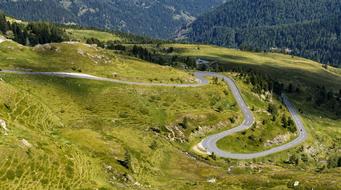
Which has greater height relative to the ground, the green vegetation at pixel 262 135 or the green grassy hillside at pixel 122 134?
the green grassy hillside at pixel 122 134

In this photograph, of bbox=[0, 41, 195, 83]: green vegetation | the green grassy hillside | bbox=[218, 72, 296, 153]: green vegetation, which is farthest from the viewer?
bbox=[0, 41, 195, 83]: green vegetation

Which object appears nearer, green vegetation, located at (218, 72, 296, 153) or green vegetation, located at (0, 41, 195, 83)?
green vegetation, located at (218, 72, 296, 153)

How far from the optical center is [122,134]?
116188 mm

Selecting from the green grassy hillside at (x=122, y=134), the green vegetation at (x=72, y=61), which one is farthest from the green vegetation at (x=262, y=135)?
the green vegetation at (x=72, y=61)

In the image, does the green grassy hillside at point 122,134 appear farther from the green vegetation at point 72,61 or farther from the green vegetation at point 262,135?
the green vegetation at point 262,135

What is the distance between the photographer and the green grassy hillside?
2990 inches

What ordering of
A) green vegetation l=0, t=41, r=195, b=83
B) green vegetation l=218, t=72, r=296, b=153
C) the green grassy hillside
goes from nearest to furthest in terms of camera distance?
the green grassy hillside, green vegetation l=218, t=72, r=296, b=153, green vegetation l=0, t=41, r=195, b=83

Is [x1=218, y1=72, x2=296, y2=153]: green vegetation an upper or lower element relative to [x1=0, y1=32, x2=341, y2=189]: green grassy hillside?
lower

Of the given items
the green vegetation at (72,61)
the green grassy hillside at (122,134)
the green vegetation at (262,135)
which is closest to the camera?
the green grassy hillside at (122,134)

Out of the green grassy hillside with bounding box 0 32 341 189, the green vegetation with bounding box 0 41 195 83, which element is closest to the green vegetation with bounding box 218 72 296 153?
the green grassy hillside with bounding box 0 32 341 189

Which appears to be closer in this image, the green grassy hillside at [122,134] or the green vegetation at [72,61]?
the green grassy hillside at [122,134]

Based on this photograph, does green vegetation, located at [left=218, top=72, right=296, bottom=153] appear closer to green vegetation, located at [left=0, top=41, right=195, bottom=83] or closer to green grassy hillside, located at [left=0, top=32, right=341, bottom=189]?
green grassy hillside, located at [left=0, top=32, right=341, bottom=189]

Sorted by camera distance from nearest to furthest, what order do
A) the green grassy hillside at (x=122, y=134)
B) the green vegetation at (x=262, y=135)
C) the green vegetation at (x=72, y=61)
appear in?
the green grassy hillside at (x=122, y=134), the green vegetation at (x=262, y=135), the green vegetation at (x=72, y=61)

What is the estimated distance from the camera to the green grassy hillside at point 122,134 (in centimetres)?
7594
